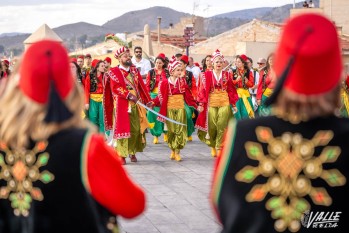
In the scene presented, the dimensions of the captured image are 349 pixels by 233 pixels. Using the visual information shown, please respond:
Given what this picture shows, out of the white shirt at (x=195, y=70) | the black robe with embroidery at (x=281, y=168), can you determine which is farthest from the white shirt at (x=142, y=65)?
A: the black robe with embroidery at (x=281, y=168)

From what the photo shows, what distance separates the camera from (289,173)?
3.41 m

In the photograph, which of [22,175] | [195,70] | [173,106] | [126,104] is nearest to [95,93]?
[173,106]

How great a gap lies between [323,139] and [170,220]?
5357mm

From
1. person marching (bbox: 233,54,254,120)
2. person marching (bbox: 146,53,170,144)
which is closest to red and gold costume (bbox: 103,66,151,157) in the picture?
person marching (bbox: 146,53,170,144)

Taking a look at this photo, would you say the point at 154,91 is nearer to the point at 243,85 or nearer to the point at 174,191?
the point at 243,85

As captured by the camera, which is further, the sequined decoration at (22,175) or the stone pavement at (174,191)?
the stone pavement at (174,191)

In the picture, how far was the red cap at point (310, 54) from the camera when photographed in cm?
328

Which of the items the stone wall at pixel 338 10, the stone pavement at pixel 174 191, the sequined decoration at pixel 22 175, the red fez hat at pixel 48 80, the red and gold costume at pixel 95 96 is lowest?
the stone pavement at pixel 174 191

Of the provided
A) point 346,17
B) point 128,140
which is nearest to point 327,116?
point 128,140

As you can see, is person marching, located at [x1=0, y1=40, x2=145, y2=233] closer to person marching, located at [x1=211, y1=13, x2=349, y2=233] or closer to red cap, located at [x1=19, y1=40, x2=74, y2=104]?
red cap, located at [x1=19, y1=40, x2=74, y2=104]

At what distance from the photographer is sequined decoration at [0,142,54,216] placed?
3.63 meters

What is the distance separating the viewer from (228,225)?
3432 millimetres

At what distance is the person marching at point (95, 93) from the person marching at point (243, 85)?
2.52 meters

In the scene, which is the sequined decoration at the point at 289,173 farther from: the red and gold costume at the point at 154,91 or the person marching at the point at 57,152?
the red and gold costume at the point at 154,91
